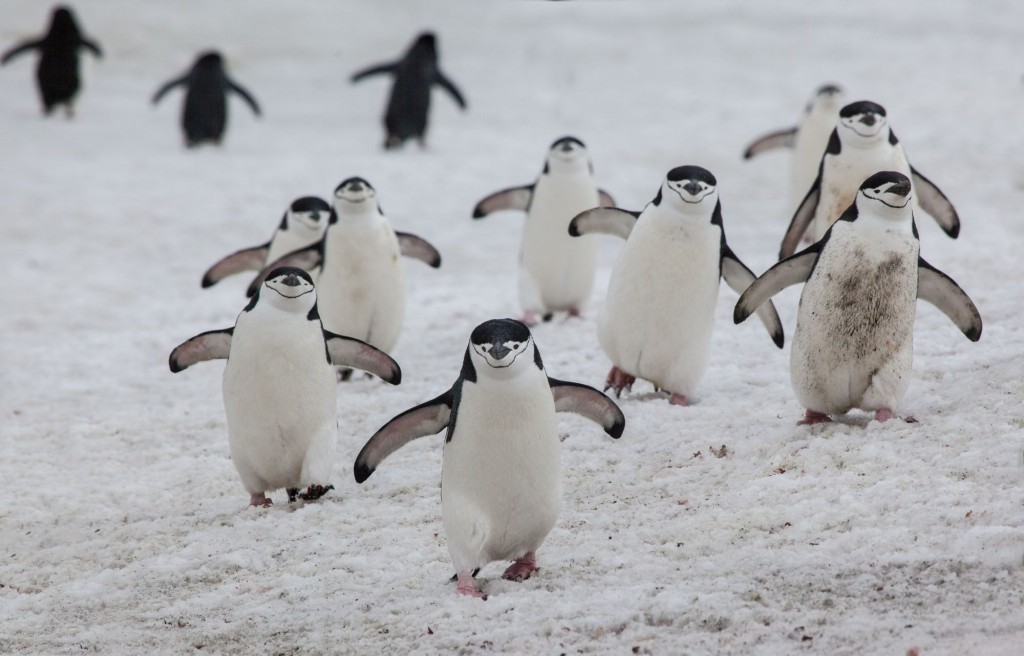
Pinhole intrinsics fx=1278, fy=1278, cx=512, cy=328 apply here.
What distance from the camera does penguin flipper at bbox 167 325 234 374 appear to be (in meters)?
4.81

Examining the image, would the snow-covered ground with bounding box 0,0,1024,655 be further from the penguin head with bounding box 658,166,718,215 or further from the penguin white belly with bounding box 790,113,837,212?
the penguin head with bounding box 658,166,718,215

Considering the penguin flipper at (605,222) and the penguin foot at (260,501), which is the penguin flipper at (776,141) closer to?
the penguin flipper at (605,222)

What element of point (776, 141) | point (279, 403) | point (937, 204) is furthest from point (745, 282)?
point (776, 141)

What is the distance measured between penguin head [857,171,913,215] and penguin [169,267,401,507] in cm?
182

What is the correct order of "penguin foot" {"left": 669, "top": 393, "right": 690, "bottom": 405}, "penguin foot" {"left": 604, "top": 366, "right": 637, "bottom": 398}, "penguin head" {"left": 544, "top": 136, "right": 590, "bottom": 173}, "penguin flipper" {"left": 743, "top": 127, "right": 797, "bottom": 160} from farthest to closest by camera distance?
"penguin flipper" {"left": 743, "top": 127, "right": 797, "bottom": 160}, "penguin head" {"left": 544, "top": 136, "right": 590, "bottom": 173}, "penguin foot" {"left": 604, "top": 366, "right": 637, "bottom": 398}, "penguin foot" {"left": 669, "top": 393, "right": 690, "bottom": 405}

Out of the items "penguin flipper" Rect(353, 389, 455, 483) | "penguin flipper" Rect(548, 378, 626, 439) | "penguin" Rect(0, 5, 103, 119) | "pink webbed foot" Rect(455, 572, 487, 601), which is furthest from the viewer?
"penguin" Rect(0, 5, 103, 119)

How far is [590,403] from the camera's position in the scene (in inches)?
163

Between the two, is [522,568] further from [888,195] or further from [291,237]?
[291,237]

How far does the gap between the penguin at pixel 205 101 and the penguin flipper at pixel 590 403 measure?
8.64 metres

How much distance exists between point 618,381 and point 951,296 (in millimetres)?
1516

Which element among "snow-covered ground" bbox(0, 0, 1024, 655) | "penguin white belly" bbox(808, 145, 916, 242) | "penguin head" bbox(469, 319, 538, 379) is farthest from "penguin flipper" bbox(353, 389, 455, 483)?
"penguin white belly" bbox(808, 145, 916, 242)

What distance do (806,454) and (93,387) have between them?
3.75 metres

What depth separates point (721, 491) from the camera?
4.30 metres

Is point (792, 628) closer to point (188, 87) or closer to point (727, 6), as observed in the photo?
point (188, 87)
